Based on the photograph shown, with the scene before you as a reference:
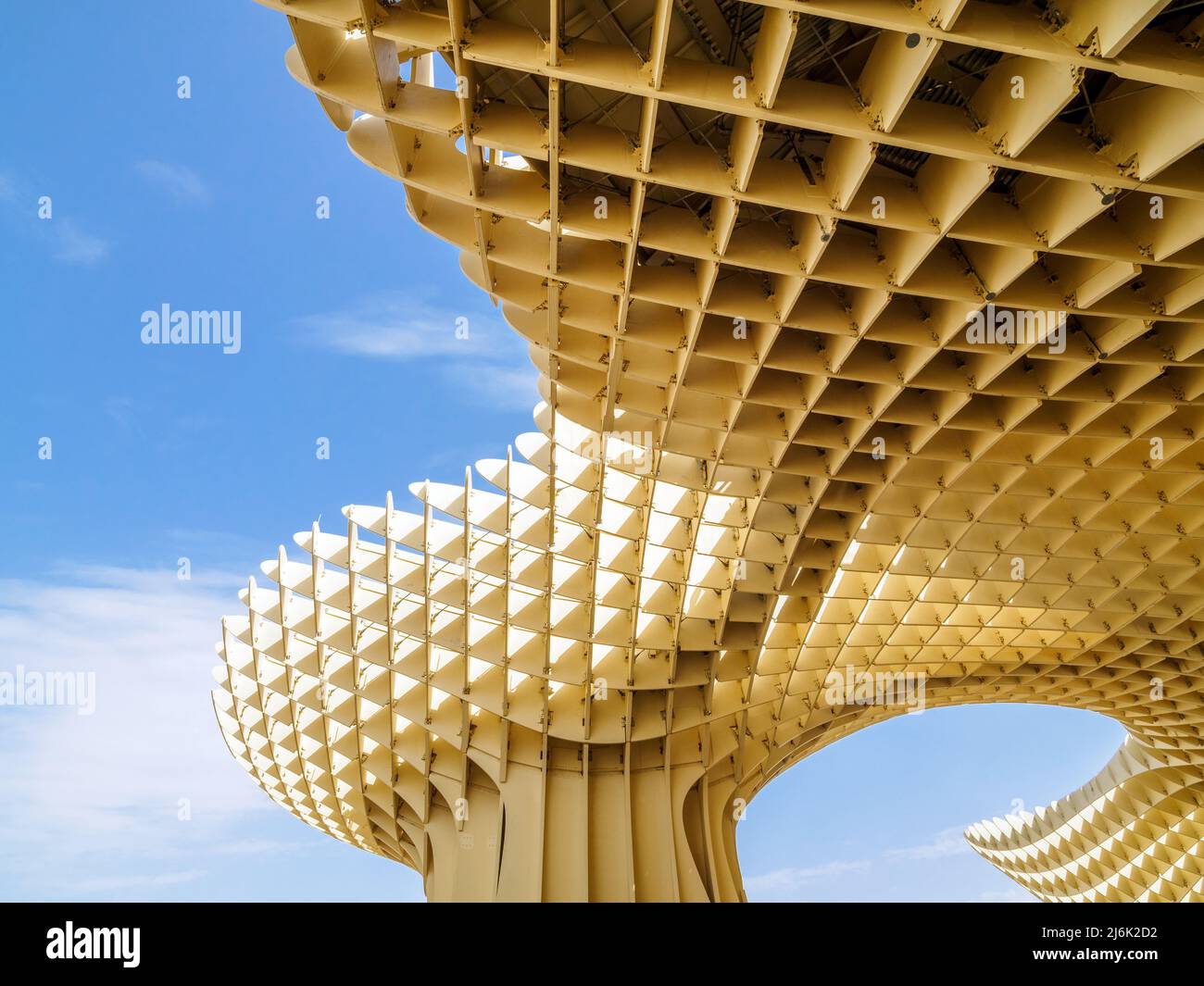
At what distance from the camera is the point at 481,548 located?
3369 centimetres

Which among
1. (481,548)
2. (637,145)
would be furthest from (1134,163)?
(481,548)

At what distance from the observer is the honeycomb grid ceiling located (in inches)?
577

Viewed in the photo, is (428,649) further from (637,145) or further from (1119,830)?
(1119,830)

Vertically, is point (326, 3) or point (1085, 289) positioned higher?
point (326, 3)

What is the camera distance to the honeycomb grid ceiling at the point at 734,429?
1466 centimetres

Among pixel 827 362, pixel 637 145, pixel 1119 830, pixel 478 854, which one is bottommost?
pixel 1119 830

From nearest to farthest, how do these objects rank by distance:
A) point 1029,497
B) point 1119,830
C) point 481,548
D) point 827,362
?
1. point 827,362
2. point 1029,497
3. point 481,548
4. point 1119,830

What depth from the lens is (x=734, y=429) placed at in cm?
2520

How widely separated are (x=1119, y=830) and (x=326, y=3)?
81.8 metres
